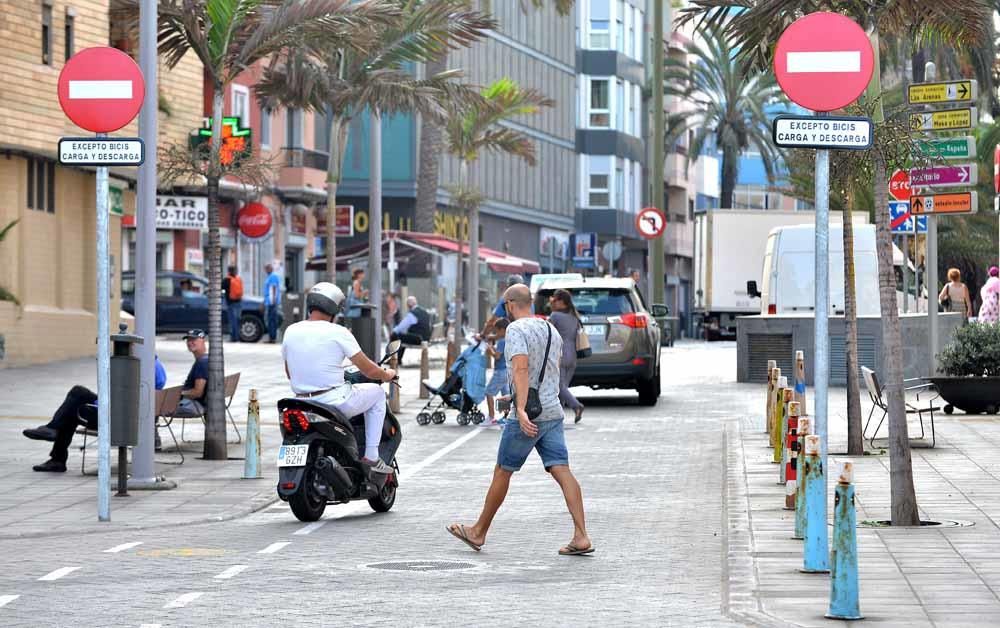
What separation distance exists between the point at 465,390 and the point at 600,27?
63.3 m

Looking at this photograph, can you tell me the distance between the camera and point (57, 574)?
11.2 meters

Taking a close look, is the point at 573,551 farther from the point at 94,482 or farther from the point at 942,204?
the point at 942,204

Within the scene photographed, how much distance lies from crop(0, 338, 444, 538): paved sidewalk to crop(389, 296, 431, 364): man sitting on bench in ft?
20.5

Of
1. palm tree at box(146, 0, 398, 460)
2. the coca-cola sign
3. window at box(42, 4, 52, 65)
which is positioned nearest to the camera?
palm tree at box(146, 0, 398, 460)

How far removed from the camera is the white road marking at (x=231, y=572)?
11.1m

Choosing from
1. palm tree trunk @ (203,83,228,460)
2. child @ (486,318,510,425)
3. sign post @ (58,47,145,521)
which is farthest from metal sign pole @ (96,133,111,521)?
child @ (486,318,510,425)

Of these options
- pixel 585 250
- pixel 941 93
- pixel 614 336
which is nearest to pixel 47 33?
pixel 614 336

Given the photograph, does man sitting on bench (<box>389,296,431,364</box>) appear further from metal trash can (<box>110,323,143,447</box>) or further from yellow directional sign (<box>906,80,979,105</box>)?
metal trash can (<box>110,323,143,447</box>)

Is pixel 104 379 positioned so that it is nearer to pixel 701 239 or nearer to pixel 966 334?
pixel 966 334

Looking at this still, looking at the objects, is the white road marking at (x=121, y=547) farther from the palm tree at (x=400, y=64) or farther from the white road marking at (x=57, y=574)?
the palm tree at (x=400, y=64)

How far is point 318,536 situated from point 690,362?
28909 millimetres

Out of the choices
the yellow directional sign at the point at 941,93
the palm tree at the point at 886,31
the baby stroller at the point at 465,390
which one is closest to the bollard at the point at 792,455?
the palm tree at the point at 886,31

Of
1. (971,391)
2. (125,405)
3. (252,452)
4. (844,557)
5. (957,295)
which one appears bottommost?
(252,452)

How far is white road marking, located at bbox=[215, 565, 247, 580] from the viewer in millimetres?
11088
